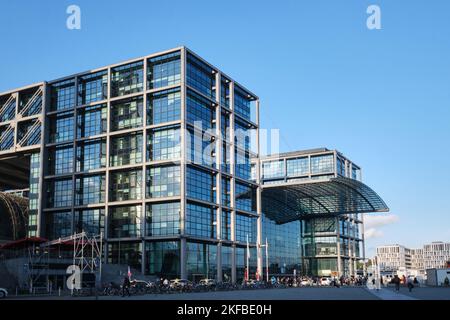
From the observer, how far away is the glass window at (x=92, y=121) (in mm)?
86062

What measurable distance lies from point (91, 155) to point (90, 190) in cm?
556

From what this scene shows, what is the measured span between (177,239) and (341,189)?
40704 millimetres

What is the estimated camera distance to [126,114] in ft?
277

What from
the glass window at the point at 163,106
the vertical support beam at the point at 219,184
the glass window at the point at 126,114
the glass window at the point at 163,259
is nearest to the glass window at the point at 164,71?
the glass window at the point at 163,106

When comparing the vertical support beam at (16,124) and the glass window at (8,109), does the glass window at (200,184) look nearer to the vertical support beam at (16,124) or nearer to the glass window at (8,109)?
the vertical support beam at (16,124)

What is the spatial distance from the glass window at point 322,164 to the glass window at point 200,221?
65669mm

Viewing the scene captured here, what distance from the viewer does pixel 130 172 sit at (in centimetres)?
8219

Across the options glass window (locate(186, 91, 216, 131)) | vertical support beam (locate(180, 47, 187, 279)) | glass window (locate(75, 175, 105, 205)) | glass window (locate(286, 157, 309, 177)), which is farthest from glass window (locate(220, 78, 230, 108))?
glass window (locate(286, 157, 309, 177))

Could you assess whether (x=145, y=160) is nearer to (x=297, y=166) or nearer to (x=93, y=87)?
(x=93, y=87)

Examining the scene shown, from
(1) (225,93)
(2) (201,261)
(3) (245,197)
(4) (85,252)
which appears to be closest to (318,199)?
(3) (245,197)

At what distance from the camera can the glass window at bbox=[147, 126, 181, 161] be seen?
7794cm

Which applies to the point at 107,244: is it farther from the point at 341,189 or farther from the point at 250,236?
the point at 341,189
